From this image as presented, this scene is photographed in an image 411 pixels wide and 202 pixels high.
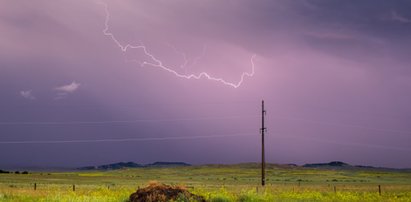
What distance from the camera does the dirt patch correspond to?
3025 centimetres

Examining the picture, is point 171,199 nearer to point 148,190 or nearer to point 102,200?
point 148,190

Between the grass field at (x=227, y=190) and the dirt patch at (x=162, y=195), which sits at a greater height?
the dirt patch at (x=162, y=195)

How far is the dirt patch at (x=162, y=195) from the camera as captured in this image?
30.2 m

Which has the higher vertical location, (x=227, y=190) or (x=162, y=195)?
(x=162, y=195)

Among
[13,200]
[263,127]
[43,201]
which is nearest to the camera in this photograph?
[43,201]

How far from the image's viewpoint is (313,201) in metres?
39.4

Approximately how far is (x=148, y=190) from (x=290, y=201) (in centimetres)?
1138

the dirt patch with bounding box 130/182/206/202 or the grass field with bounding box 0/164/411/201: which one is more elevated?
the dirt patch with bounding box 130/182/206/202

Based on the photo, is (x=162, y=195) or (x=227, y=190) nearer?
(x=162, y=195)

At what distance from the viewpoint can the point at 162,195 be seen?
3033 cm

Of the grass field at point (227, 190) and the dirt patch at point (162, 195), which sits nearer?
the dirt patch at point (162, 195)

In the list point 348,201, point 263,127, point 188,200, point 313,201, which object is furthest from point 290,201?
point 263,127

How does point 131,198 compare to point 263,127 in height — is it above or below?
below

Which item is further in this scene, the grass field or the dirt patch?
the grass field
